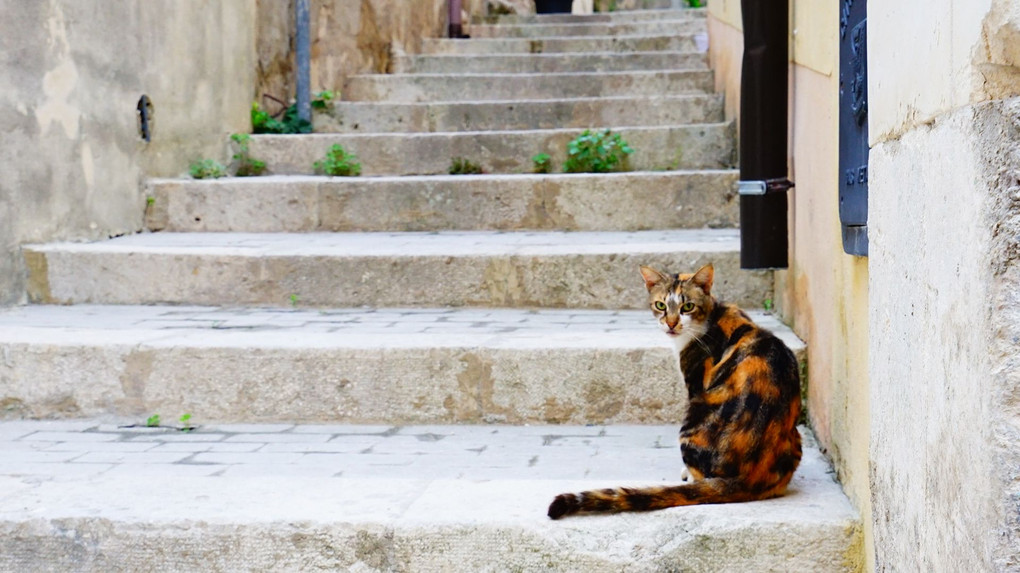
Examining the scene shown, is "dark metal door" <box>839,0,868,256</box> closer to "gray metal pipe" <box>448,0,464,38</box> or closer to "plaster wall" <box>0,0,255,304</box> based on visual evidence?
"plaster wall" <box>0,0,255,304</box>

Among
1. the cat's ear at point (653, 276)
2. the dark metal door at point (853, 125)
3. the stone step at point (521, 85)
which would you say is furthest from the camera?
the stone step at point (521, 85)

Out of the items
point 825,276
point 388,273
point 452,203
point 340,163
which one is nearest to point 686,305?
point 825,276

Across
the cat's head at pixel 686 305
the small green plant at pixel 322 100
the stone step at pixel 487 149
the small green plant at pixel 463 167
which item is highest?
the small green plant at pixel 322 100

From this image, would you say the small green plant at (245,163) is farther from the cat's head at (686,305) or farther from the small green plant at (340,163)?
the cat's head at (686,305)

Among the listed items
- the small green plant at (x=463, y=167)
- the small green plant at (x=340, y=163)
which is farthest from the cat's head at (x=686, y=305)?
the small green plant at (x=340, y=163)

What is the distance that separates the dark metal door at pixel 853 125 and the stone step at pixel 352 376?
3.76ft

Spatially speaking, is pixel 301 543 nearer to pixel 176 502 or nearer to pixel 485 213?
pixel 176 502

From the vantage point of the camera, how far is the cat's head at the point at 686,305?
284 centimetres

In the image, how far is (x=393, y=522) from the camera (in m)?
2.39

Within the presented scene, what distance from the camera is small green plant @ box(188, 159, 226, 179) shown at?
585 cm

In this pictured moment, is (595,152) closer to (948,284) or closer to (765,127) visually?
(765,127)

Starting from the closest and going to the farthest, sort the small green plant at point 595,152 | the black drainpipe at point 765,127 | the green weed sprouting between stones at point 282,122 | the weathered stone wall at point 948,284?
the weathered stone wall at point 948,284
the black drainpipe at point 765,127
the small green plant at point 595,152
the green weed sprouting between stones at point 282,122

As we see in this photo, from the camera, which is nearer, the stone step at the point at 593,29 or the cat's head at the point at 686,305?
the cat's head at the point at 686,305

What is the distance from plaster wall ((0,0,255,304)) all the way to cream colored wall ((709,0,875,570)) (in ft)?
10.3
